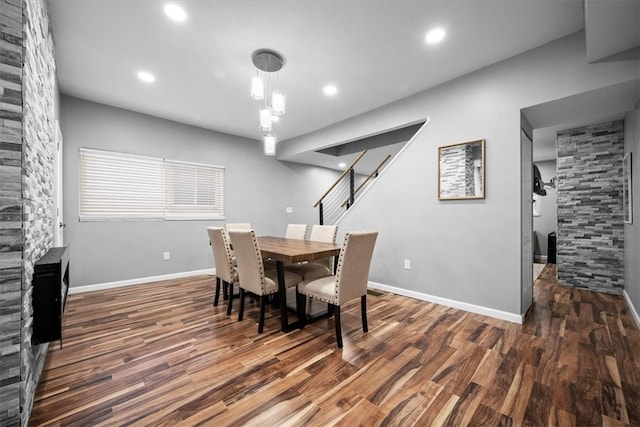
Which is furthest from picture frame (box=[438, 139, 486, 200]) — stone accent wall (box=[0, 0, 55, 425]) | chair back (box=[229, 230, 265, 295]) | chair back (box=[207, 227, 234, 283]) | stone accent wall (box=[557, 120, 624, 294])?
stone accent wall (box=[0, 0, 55, 425])

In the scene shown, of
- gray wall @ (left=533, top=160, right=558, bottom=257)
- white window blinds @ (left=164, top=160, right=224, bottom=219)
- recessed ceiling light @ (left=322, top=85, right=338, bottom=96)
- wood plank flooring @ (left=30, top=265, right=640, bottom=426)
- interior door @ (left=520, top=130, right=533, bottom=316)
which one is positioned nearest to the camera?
wood plank flooring @ (left=30, top=265, right=640, bottom=426)

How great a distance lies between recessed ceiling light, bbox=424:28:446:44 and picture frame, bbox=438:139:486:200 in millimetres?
1113

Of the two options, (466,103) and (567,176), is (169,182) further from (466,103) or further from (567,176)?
(567,176)

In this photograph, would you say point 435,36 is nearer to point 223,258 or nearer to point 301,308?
point 301,308

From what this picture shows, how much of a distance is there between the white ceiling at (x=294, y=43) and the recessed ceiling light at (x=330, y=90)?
0.27 feet

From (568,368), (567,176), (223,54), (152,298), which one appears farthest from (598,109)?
(152,298)

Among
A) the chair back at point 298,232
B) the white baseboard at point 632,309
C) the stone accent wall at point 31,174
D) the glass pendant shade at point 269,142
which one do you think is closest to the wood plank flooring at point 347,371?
the white baseboard at point 632,309

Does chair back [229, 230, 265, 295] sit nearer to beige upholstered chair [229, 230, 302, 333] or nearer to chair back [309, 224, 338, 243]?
beige upholstered chair [229, 230, 302, 333]

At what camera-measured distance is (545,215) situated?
629 centimetres

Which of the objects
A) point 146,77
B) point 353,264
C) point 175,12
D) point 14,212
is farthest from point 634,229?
point 146,77

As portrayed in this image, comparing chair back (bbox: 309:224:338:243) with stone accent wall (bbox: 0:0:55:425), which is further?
chair back (bbox: 309:224:338:243)

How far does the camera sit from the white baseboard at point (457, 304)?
8.59 feet

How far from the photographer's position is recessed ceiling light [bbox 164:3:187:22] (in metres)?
1.97

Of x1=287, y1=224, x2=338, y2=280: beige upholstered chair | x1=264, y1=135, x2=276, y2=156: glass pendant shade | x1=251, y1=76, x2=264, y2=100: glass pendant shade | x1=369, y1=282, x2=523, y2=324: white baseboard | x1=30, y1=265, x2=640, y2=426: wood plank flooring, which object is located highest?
x1=251, y1=76, x2=264, y2=100: glass pendant shade
